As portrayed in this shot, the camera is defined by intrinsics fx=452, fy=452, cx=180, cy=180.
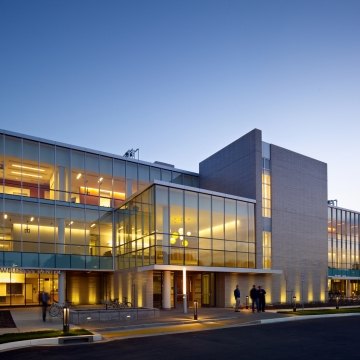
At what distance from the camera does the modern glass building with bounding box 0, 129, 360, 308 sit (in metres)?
29.8

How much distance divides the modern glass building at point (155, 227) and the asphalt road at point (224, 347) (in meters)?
10.8

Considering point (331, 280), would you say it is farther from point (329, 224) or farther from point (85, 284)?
point (85, 284)

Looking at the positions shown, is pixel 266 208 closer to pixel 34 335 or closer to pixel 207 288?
pixel 207 288

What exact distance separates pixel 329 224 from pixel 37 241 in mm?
27715

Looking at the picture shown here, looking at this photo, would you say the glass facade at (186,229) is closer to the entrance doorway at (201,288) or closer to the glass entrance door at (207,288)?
the glass entrance door at (207,288)

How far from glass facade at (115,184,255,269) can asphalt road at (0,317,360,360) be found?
413 inches

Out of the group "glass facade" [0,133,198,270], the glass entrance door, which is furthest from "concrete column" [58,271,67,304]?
the glass entrance door

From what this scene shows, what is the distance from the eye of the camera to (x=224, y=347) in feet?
47.0

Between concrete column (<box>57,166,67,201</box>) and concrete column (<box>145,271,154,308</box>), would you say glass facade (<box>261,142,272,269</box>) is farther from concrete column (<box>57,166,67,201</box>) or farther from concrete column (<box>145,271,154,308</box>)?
concrete column (<box>57,166,67,201</box>)

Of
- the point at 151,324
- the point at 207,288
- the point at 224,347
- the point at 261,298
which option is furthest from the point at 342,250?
the point at 224,347

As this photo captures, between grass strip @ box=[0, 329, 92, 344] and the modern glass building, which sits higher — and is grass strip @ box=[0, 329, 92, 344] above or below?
below

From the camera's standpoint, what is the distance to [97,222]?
121ft

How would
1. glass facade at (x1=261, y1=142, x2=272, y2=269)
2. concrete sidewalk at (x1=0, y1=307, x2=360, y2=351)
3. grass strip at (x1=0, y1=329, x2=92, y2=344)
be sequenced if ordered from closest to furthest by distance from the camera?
grass strip at (x1=0, y1=329, x2=92, y2=344) → concrete sidewalk at (x1=0, y1=307, x2=360, y2=351) → glass facade at (x1=261, y1=142, x2=272, y2=269)

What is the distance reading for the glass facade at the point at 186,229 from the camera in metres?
28.6
